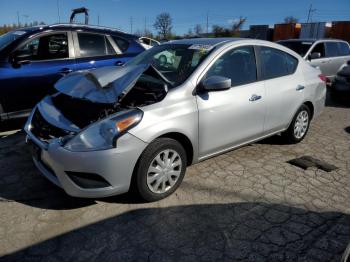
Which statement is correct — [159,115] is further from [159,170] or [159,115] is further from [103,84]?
[103,84]

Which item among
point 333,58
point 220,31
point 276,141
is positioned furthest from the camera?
point 220,31

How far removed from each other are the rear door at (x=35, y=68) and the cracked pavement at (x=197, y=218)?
129 cm

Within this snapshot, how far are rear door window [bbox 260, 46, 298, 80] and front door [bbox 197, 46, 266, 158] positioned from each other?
8.3 inches

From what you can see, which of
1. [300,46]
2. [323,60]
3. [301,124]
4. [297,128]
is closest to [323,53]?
[323,60]

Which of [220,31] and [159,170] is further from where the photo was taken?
[220,31]

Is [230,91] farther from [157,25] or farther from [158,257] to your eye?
[157,25]

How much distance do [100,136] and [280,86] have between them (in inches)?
106

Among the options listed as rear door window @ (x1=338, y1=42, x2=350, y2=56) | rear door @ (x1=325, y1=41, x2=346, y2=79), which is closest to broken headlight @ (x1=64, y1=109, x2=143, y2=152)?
rear door @ (x1=325, y1=41, x2=346, y2=79)

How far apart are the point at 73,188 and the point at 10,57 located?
3.24 m

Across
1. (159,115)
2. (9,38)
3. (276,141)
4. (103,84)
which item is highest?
(9,38)

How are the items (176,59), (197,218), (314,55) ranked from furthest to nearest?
1. (314,55)
2. (176,59)
3. (197,218)

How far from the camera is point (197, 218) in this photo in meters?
3.00

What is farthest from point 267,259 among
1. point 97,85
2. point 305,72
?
point 305,72

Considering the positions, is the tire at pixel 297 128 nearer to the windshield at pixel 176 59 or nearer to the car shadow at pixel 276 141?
the car shadow at pixel 276 141
